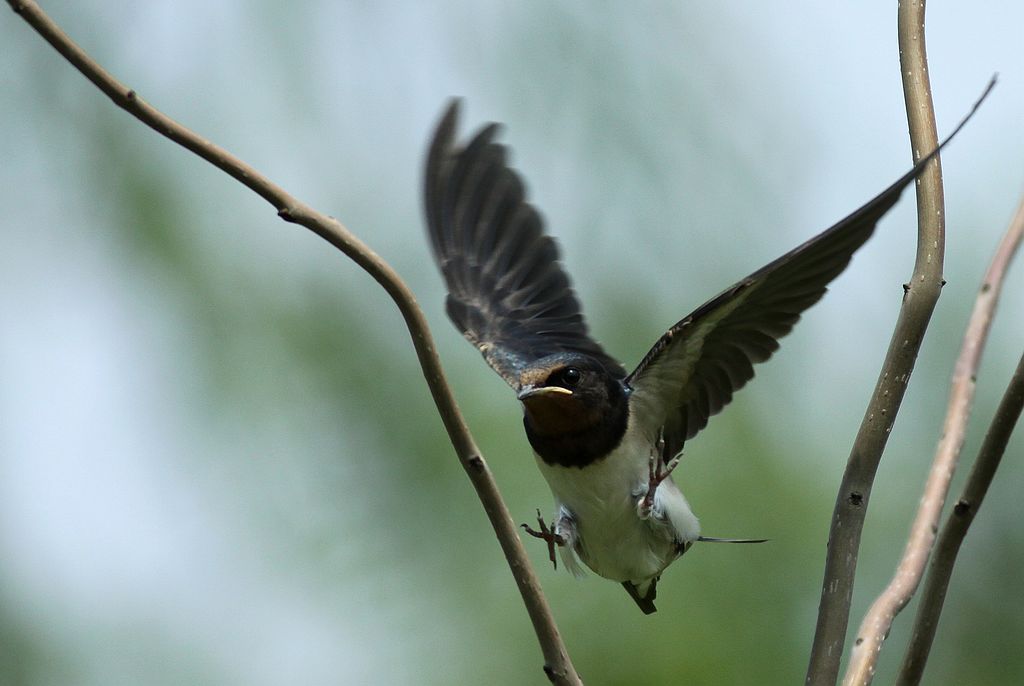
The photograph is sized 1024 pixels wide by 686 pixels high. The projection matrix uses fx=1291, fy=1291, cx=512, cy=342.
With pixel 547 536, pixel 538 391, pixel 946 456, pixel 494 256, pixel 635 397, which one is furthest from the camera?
pixel 494 256

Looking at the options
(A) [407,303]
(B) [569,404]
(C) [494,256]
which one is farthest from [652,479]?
(C) [494,256]

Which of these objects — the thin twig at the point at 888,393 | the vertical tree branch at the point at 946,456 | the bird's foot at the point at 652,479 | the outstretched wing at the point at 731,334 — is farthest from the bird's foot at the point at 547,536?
the vertical tree branch at the point at 946,456

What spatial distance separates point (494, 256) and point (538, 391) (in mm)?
1385

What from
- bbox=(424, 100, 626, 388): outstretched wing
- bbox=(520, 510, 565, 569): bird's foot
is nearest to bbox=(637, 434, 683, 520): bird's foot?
bbox=(520, 510, 565, 569): bird's foot

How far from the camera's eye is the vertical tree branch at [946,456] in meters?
2.01

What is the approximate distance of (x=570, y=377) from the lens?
3.91 metres

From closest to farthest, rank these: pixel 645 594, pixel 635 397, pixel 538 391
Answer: pixel 538 391 → pixel 635 397 → pixel 645 594

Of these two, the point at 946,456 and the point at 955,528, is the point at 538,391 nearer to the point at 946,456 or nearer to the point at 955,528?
the point at 955,528

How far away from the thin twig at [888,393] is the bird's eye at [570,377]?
4.74 feet

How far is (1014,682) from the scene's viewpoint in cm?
710

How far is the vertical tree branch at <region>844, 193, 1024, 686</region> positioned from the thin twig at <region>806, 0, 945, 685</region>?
0.36 meters

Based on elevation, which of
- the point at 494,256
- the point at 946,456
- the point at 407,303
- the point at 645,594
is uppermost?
the point at 494,256

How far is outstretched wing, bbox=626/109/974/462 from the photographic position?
3.01 m

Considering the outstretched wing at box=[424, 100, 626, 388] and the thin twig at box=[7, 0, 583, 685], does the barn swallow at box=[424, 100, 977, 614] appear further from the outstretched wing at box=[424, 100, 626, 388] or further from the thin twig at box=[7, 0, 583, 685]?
the thin twig at box=[7, 0, 583, 685]
